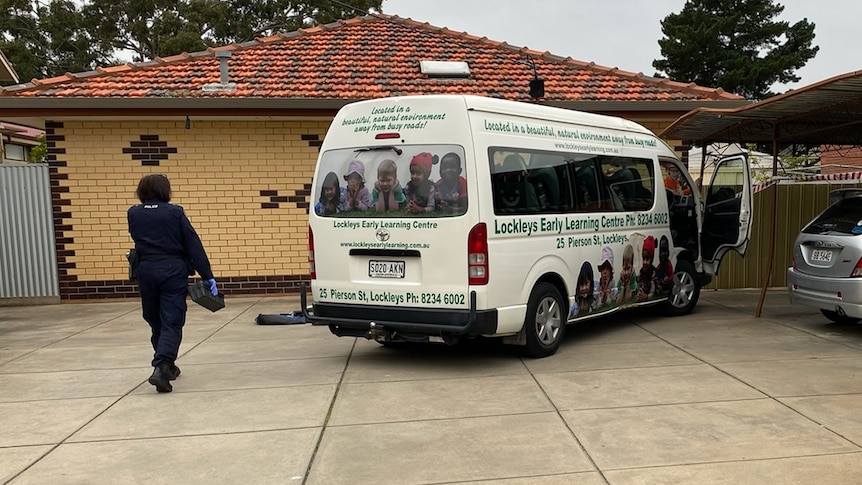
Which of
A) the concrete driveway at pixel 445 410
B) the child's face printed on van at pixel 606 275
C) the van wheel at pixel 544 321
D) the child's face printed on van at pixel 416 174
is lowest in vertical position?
the concrete driveway at pixel 445 410

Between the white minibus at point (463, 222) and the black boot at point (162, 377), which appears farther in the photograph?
the white minibus at point (463, 222)

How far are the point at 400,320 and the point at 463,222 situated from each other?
3.44 ft

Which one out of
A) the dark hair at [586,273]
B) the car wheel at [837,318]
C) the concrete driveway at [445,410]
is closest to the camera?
the concrete driveway at [445,410]

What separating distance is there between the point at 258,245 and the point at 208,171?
1.42 meters

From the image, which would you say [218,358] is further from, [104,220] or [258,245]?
[104,220]

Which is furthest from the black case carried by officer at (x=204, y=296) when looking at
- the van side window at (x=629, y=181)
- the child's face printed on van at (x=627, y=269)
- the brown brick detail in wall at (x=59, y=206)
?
the brown brick detail in wall at (x=59, y=206)

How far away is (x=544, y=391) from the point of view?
5.10 metres

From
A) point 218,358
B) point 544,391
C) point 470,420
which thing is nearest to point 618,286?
point 544,391

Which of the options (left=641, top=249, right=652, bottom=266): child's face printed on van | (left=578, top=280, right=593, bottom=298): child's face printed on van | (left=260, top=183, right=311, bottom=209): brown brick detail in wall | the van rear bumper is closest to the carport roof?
(left=641, top=249, right=652, bottom=266): child's face printed on van

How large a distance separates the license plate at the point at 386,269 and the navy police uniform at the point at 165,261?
4.62ft

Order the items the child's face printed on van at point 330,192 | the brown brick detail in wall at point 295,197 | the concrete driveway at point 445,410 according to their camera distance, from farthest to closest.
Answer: the brown brick detail in wall at point 295,197 < the child's face printed on van at point 330,192 < the concrete driveway at point 445,410

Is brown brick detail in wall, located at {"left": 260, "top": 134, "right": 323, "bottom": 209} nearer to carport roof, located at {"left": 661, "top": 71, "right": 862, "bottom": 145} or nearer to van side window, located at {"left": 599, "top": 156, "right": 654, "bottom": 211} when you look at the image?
van side window, located at {"left": 599, "top": 156, "right": 654, "bottom": 211}

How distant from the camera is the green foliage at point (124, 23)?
97.3ft

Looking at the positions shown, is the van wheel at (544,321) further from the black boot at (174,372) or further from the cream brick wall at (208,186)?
the cream brick wall at (208,186)
